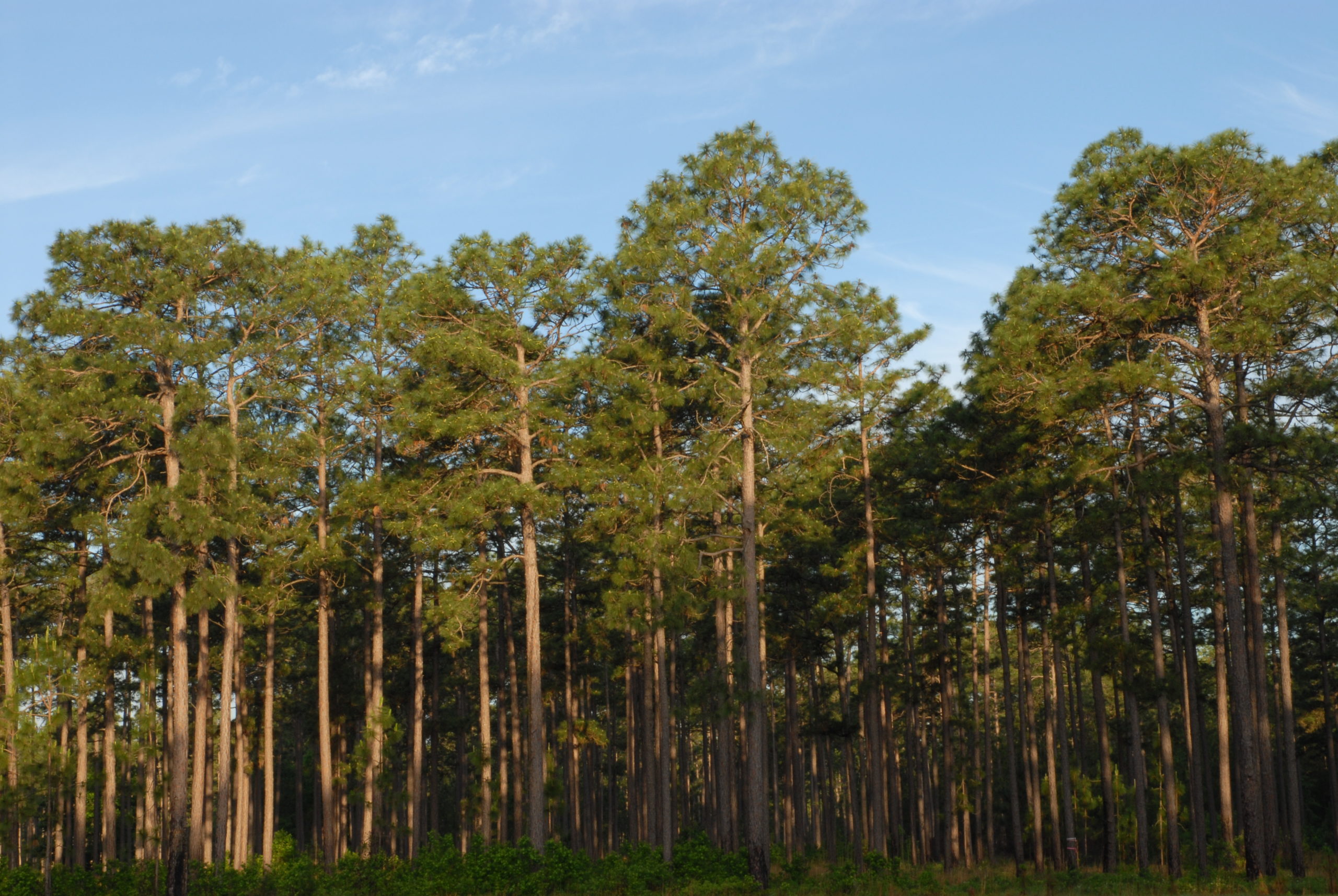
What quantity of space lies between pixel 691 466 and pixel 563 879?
9.45 m

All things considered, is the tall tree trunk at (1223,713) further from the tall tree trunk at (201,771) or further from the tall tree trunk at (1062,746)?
the tall tree trunk at (201,771)

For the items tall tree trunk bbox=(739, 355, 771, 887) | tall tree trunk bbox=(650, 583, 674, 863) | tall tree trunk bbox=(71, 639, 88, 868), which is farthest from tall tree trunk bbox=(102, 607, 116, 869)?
tall tree trunk bbox=(739, 355, 771, 887)

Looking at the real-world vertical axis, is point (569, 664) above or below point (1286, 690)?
above

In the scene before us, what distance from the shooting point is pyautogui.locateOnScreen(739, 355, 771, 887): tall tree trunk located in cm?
2081

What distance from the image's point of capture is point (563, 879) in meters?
22.4

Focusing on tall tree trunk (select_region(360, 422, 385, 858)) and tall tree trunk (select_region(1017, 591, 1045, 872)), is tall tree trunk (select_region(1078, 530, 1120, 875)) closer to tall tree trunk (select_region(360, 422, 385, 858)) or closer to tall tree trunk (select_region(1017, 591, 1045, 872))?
tall tree trunk (select_region(1017, 591, 1045, 872))

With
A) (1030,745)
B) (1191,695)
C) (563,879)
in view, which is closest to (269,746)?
(563,879)

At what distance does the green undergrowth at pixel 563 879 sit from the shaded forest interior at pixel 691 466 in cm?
42

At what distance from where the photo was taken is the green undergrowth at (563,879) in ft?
67.6

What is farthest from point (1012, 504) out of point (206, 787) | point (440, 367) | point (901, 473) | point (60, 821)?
point (60, 821)

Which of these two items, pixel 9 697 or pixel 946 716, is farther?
pixel 946 716

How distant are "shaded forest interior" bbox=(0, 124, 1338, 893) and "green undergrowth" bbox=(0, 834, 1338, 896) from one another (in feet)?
1.37

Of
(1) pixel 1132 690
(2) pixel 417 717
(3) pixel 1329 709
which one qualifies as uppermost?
(1) pixel 1132 690

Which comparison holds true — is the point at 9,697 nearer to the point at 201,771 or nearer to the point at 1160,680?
the point at 201,771
